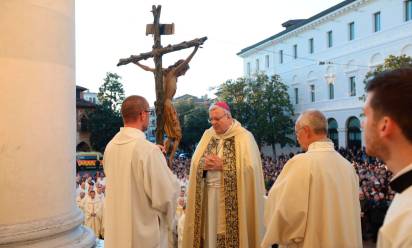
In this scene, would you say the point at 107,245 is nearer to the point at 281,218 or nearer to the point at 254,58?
the point at 281,218

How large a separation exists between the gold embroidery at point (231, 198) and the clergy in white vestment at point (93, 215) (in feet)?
25.5

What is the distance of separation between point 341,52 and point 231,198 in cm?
3007

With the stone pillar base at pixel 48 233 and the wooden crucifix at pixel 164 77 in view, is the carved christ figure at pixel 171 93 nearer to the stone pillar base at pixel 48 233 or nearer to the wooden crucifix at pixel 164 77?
the wooden crucifix at pixel 164 77

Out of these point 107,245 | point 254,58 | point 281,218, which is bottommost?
point 107,245

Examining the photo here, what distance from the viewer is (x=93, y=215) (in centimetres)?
1188

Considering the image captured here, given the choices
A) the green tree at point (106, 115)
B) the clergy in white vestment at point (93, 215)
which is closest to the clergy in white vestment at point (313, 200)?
the clergy in white vestment at point (93, 215)

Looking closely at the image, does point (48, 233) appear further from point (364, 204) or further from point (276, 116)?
point (276, 116)

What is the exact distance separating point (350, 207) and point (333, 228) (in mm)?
243

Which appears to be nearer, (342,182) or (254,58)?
(342,182)

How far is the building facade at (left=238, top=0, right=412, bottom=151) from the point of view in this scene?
28.1m

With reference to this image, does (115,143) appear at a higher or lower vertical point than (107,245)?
higher

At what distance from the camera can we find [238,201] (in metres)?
4.79

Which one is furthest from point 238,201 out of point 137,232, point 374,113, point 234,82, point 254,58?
point 254,58

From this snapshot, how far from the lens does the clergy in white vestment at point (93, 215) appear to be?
11.9 m
